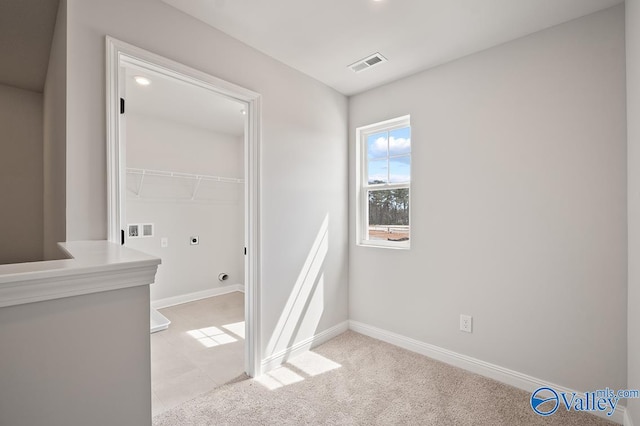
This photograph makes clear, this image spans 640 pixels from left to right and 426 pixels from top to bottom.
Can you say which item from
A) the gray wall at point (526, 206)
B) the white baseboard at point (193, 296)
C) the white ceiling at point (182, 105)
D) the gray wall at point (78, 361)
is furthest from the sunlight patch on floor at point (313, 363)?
the white ceiling at point (182, 105)

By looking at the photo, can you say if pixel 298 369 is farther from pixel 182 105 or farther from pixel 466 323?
pixel 182 105

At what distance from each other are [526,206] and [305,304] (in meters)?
1.99

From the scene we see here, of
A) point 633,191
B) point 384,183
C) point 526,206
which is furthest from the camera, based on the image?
point 384,183

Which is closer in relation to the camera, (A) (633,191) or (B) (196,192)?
(A) (633,191)

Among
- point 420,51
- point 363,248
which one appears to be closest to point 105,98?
point 420,51

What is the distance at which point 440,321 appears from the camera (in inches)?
102

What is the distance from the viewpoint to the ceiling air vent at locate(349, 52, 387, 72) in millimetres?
2449

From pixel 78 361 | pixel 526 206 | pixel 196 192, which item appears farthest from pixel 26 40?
pixel 526 206

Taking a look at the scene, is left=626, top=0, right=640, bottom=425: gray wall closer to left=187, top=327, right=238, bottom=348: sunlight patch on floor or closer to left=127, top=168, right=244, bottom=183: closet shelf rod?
left=187, top=327, right=238, bottom=348: sunlight patch on floor

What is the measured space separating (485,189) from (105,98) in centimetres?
265

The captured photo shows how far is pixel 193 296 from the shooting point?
438cm

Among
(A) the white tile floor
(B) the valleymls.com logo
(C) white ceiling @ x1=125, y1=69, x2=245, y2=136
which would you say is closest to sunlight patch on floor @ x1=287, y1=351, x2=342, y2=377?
(A) the white tile floor

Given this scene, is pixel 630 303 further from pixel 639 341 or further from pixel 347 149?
pixel 347 149

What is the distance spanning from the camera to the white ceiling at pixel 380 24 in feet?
6.09
